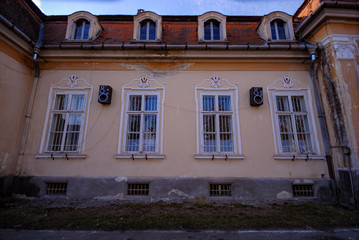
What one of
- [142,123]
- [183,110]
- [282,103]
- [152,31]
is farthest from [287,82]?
[152,31]

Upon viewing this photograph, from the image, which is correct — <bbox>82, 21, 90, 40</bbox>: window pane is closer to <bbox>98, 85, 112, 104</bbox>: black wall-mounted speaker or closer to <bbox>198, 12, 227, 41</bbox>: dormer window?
<bbox>98, 85, 112, 104</bbox>: black wall-mounted speaker

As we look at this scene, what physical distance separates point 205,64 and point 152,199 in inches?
198

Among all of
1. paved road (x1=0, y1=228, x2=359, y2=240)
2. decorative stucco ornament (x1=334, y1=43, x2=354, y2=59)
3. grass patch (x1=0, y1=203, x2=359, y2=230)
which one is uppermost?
decorative stucco ornament (x1=334, y1=43, x2=354, y2=59)

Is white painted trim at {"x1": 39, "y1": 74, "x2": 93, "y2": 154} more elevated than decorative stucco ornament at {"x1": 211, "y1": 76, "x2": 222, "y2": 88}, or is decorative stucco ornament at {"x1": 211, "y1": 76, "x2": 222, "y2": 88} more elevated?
decorative stucco ornament at {"x1": 211, "y1": 76, "x2": 222, "y2": 88}

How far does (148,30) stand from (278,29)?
525 cm

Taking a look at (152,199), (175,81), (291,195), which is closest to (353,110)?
(291,195)

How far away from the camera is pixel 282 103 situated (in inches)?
251

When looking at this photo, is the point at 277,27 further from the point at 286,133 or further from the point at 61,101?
the point at 61,101

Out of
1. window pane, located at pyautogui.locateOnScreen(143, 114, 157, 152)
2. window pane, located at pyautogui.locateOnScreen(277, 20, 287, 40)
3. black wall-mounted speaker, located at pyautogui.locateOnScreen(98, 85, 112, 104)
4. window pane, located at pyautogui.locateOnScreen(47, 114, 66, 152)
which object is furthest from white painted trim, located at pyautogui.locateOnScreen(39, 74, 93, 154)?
window pane, located at pyautogui.locateOnScreen(277, 20, 287, 40)

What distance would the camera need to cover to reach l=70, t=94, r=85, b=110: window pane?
20.9ft

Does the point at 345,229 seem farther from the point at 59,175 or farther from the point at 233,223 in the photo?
the point at 59,175

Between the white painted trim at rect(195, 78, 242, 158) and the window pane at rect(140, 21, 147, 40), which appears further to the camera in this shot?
the window pane at rect(140, 21, 147, 40)

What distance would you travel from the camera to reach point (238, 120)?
611cm

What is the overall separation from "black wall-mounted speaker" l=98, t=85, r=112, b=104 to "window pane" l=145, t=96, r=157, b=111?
1304mm
